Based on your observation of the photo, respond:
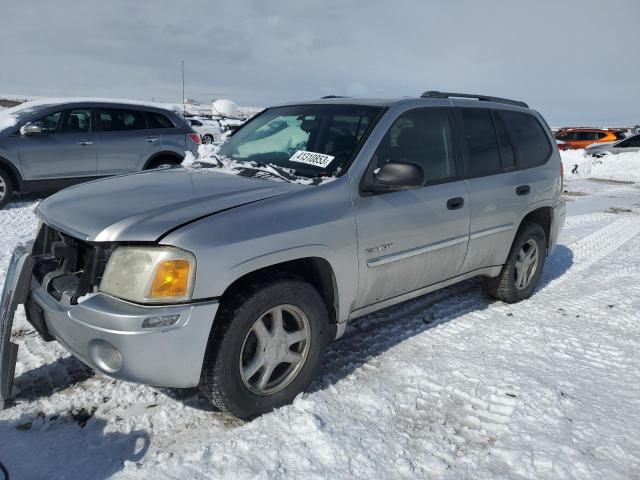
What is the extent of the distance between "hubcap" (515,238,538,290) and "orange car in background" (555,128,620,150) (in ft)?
64.1

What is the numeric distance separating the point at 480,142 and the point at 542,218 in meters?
1.28

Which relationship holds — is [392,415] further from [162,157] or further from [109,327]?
[162,157]

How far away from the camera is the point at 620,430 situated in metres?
2.70

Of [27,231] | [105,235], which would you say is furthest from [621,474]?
[27,231]

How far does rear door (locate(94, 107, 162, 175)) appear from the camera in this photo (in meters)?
7.88

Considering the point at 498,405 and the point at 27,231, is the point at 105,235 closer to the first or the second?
the point at 498,405

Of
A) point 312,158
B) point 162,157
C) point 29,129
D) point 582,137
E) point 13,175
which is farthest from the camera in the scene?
point 582,137

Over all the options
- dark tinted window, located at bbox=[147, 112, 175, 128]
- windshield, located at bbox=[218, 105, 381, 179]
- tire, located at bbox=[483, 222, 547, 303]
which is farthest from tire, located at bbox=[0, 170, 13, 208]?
tire, located at bbox=[483, 222, 547, 303]

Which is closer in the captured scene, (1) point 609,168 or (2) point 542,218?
(2) point 542,218

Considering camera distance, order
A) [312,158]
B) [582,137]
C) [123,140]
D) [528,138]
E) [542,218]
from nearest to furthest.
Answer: [312,158] < [528,138] < [542,218] < [123,140] < [582,137]

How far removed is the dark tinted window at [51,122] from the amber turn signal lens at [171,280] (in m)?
6.50

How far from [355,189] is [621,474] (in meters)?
1.93

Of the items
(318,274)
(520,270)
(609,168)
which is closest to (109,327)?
(318,274)

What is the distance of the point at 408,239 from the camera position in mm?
A: 3227
